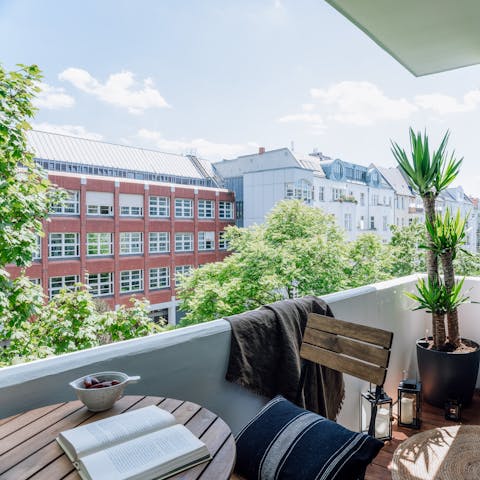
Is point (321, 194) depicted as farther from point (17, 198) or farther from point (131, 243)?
point (17, 198)

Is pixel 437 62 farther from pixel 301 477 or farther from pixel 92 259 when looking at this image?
pixel 92 259

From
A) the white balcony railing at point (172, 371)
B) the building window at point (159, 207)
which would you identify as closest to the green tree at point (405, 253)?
the building window at point (159, 207)

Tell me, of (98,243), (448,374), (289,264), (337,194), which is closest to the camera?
(448,374)

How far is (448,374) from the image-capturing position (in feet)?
7.91

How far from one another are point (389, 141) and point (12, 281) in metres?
3.24

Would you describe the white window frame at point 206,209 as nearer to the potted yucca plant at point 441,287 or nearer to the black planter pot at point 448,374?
the potted yucca plant at point 441,287

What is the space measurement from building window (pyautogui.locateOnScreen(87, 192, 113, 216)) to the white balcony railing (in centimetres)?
1310

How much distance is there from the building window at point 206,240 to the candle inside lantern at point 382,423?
45.8ft

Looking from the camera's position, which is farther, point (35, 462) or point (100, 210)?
point (100, 210)

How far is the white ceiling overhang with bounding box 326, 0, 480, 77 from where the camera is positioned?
1.84 metres

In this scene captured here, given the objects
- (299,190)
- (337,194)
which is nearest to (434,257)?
(299,190)

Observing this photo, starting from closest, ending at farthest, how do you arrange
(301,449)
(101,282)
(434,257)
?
(301,449)
(434,257)
(101,282)

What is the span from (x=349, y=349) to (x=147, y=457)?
889mm

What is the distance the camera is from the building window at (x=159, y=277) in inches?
613
